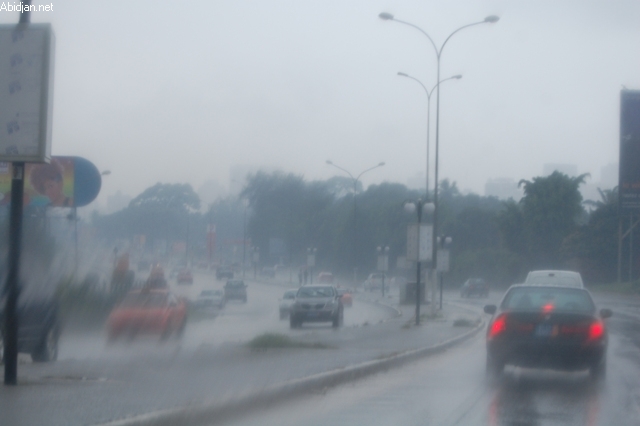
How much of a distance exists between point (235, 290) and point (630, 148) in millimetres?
26026

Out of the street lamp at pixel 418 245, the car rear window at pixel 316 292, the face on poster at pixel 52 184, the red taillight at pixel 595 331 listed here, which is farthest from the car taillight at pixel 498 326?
the car rear window at pixel 316 292

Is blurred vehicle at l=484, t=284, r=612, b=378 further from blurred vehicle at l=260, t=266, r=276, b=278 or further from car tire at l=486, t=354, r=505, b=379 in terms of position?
blurred vehicle at l=260, t=266, r=276, b=278

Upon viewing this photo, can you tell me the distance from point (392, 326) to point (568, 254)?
4994 centimetres

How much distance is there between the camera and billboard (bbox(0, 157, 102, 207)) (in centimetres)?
2117

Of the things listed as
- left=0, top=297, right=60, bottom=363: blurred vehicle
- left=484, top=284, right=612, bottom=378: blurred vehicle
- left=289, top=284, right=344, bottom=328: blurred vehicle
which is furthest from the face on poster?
left=484, top=284, right=612, bottom=378: blurred vehicle

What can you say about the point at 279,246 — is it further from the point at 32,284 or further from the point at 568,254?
the point at 32,284

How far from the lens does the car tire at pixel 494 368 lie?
41.2ft

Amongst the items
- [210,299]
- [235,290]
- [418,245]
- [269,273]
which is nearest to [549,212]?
[269,273]

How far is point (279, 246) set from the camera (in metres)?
97.9

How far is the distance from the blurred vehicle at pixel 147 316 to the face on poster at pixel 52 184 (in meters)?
3.47

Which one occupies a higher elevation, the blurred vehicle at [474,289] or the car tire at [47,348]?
the car tire at [47,348]

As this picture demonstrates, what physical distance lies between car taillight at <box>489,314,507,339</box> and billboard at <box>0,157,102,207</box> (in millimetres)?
12304

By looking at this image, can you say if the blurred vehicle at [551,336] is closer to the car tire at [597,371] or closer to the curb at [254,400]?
the car tire at [597,371]

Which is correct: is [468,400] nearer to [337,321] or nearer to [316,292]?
[337,321]
